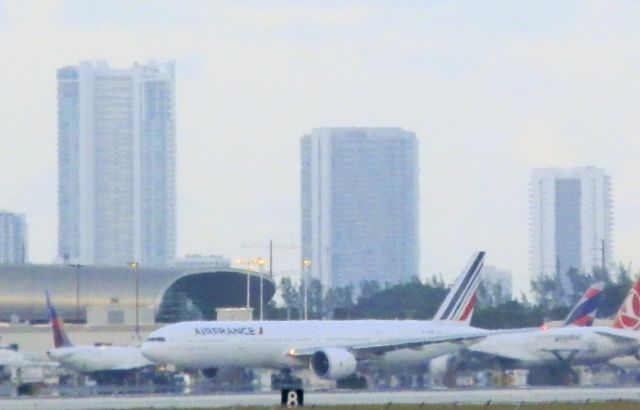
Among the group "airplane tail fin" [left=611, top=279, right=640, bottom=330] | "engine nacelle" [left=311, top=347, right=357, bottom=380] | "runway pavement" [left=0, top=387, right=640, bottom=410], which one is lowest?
"runway pavement" [left=0, top=387, right=640, bottom=410]

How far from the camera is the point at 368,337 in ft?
269

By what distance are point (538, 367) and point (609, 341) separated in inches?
123

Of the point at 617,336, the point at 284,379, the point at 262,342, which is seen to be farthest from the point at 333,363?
the point at 617,336

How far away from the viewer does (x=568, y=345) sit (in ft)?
266

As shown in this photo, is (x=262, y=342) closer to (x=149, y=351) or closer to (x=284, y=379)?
(x=284, y=379)

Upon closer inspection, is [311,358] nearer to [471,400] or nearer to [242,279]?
[471,400]

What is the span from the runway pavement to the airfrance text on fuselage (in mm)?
11546

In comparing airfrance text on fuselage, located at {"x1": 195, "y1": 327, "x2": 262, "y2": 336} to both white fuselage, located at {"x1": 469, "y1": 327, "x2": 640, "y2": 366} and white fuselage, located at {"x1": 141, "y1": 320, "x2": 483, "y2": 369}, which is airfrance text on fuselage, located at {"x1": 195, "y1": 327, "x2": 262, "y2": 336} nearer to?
white fuselage, located at {"x1": 141, "y1": 320, "x2": 483, "y2": 369}

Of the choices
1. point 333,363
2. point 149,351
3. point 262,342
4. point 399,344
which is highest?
point 262,342

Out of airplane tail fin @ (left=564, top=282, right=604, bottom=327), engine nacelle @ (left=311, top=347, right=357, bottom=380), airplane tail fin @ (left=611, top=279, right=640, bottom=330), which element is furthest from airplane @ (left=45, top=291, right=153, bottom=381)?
airplane tail fin @ (left=564, top=282, right=604, bottom=327)

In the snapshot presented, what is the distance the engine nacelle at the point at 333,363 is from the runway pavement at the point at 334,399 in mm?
11308

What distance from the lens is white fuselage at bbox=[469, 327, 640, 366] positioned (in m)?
81.2

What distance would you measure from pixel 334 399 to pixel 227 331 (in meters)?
18.3

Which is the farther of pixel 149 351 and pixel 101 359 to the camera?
pixel 101 359
